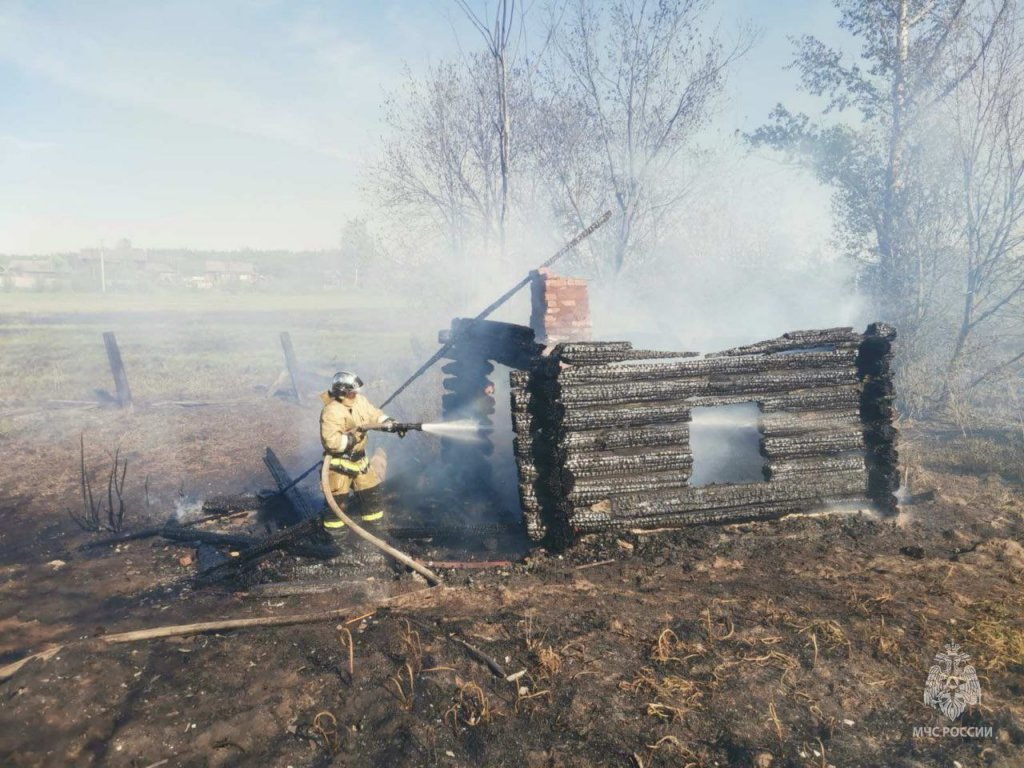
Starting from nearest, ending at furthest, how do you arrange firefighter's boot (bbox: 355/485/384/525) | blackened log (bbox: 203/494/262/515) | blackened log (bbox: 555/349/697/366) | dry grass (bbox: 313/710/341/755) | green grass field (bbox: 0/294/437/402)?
dry grass (bbox: 313/710/341/755) < blackened log (bbox: 555/349/697/366) < firefighter's boot (bbox: 355/485/384/525) < blackened log (bbox: 203/494/262/515) < green grass field (bbox: 0/294/437/402)

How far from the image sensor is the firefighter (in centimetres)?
691

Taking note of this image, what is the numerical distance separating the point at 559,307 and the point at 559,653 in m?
5.88

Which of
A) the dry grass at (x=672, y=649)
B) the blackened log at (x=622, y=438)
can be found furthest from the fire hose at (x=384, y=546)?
the dry grass at (x=672, y=649)

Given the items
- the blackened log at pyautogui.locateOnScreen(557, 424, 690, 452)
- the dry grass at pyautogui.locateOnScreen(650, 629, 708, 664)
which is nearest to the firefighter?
the blackened log at pyautogui.locateOnScreen(557, 424, 690, 452)

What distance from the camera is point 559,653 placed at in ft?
15.1

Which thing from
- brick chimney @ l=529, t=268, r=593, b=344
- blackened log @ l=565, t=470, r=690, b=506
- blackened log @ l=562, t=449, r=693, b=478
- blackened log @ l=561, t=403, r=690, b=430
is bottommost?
blackened log @ l=565, t=470, r=690, b=506

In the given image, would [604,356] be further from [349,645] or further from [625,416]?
[349,645]

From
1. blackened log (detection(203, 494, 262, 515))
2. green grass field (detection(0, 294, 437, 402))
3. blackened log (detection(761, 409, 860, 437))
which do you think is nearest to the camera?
blackened log (detection(761, 409, 860, 437))

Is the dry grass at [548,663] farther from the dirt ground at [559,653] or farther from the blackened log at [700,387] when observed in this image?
the blackened log at [700,387]

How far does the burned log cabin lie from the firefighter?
200 cm

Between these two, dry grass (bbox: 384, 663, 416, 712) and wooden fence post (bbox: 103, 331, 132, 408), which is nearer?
dry grass (bbox: 384, 663, 416, 712)

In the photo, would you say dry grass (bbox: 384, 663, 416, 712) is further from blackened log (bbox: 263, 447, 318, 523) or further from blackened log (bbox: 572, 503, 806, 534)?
blackened log (bbox: 263, 447, 318, 523)

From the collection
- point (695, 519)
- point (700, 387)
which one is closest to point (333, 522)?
point (695, 519)

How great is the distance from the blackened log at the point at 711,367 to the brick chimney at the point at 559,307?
2.82 m
